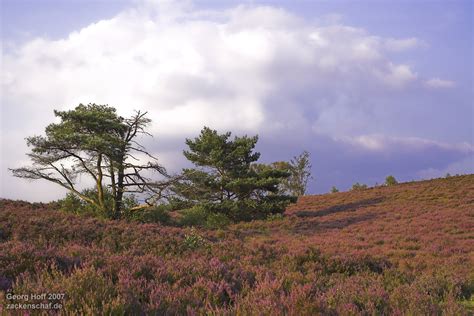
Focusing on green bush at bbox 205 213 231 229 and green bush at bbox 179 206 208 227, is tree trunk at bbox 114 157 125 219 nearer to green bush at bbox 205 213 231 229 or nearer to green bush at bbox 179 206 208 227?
green bush at bbox 179 206 208 227

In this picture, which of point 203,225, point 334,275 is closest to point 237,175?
point 203,225

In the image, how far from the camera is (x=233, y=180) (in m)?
28.9

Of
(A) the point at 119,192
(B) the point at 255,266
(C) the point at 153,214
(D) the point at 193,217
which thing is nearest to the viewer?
(B) the point at 255,266

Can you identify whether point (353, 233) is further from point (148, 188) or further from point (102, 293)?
point (102, 293)

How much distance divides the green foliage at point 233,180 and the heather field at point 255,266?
261 centimetres

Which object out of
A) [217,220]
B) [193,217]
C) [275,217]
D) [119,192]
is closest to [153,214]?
[119,192]

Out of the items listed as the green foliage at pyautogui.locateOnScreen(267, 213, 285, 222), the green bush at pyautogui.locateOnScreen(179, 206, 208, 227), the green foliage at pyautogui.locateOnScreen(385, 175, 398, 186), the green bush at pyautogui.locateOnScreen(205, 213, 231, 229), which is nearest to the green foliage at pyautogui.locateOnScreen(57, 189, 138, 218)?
the green bush at pyautogui.locateOnScreen(179, 206, 208, 227)

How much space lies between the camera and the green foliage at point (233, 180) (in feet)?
94.0

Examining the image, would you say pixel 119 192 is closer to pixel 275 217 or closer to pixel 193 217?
pixel 193 217

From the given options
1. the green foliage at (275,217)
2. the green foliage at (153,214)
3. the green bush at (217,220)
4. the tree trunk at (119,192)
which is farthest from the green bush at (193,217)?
the green foliage at (275,217)

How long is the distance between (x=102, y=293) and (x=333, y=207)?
3023 centimetres

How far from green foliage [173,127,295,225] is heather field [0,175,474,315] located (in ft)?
8.57

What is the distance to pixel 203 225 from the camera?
24500mm

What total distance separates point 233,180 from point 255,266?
69.0 ft
